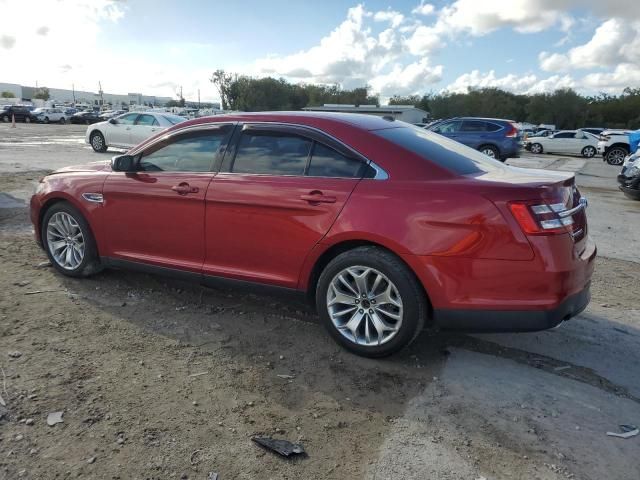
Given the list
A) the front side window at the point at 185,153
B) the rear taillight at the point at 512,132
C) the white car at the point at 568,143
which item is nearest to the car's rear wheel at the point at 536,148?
the white car at the point at 568,143

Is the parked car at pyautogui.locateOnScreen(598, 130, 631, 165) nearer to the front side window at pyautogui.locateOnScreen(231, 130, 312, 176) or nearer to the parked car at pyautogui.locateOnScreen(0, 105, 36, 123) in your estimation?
the front side window at pyautogui.locateOnScreen(231, 130, 312, 176)

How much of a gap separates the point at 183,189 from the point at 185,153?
1.15ft

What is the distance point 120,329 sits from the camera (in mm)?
3826

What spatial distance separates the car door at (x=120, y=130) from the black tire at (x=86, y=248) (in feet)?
42.0

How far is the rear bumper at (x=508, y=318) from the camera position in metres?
3.02

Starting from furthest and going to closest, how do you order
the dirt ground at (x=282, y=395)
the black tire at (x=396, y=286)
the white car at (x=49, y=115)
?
the white car at (x=49, y=115) → the black tire at (x=396, y=286) → the dirt ground at (x=282, y=395)

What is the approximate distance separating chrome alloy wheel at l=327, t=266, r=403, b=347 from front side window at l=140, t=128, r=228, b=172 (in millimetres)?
1453

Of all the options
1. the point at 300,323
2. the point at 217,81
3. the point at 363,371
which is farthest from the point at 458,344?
the point at 217,81

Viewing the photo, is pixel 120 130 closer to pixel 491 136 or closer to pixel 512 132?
pixel 491 136

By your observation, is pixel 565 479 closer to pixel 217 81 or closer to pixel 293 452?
pixel 293 452

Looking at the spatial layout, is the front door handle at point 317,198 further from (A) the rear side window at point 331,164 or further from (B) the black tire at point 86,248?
(B) the black tire at point 86,248

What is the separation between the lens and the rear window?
3418 millimetres

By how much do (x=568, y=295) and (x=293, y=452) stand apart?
1.86m

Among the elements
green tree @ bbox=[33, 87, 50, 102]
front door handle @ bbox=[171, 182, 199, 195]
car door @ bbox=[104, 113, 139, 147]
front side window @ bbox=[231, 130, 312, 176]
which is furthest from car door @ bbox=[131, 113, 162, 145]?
green tree @ bbox=[33, 87, 50, 102]
